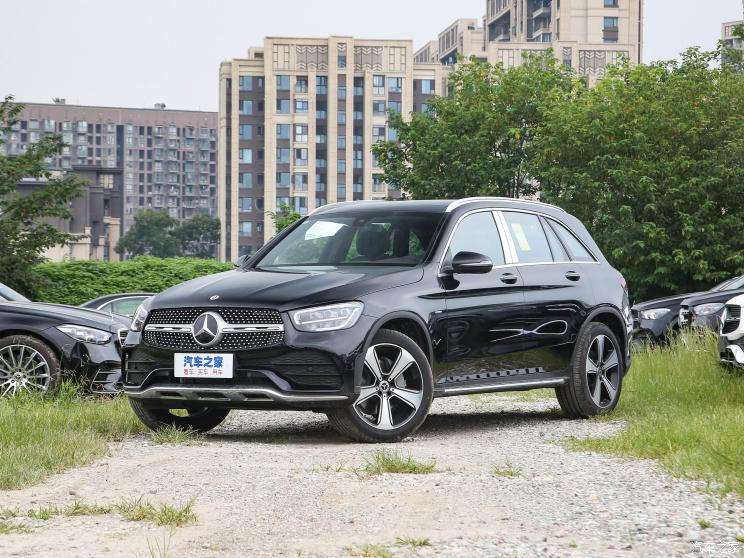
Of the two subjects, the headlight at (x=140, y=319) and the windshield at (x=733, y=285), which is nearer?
the headlight at (x=140, y=319)

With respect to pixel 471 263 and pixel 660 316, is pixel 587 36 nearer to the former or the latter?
pixel 660 316

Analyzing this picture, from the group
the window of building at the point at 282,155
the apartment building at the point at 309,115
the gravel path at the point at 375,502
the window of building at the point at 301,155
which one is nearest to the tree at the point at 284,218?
the gravel path at the point at 375,502

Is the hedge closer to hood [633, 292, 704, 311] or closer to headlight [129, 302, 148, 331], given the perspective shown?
hood [633, 292, 704, 311]

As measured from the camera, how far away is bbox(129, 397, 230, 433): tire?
33.3 feet

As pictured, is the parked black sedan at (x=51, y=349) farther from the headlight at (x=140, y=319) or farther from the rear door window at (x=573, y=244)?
the rear door window at (x=573, y=244)

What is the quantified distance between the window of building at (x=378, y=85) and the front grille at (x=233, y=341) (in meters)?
148

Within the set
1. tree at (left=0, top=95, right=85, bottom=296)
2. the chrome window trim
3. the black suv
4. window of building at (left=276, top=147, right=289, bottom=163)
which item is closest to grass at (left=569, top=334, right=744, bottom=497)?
the black suv

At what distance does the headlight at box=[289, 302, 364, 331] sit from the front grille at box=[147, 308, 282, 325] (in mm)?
136

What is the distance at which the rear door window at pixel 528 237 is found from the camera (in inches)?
438

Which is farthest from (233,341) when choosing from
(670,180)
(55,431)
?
(670,180)

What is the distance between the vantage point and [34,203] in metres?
31.1

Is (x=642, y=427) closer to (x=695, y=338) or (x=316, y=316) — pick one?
(x=316, y=316)

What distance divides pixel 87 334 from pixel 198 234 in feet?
560

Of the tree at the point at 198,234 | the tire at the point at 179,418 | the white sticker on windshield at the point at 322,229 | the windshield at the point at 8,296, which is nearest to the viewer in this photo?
the tire at the point at 179,418
